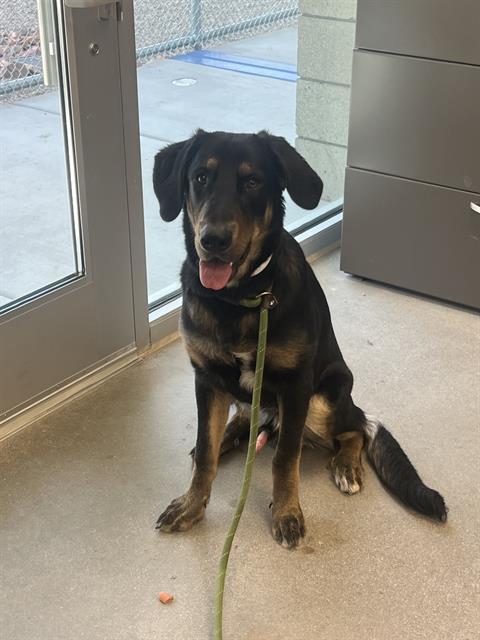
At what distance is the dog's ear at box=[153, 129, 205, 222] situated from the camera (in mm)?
1863

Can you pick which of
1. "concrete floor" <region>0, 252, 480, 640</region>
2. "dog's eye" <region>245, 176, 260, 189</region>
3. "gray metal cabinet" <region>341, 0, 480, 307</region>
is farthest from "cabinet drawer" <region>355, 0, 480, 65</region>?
"dog's eye" <region>245, 176, 260, 189</region>

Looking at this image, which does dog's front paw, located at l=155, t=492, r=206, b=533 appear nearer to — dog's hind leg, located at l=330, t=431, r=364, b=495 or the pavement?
dog's hind leg, located at l=330, t=431, r=364, b=495

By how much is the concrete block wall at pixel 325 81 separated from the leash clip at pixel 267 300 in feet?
5.97

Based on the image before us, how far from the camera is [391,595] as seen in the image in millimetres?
1840

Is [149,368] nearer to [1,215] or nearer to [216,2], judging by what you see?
[1,215]

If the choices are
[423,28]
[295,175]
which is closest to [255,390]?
[295,175]

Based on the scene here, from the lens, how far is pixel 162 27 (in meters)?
2.62

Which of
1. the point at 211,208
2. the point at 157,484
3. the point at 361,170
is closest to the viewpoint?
the point at 211,208

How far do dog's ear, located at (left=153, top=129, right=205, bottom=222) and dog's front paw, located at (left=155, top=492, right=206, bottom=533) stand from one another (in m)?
0.69

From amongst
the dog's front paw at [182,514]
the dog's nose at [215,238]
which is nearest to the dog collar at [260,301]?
the dog's nose at [215,238]

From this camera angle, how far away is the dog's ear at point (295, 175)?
6.00ft

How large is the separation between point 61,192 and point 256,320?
85 centimetres

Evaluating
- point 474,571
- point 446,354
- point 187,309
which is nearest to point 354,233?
point 446,354

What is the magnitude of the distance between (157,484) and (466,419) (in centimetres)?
94
